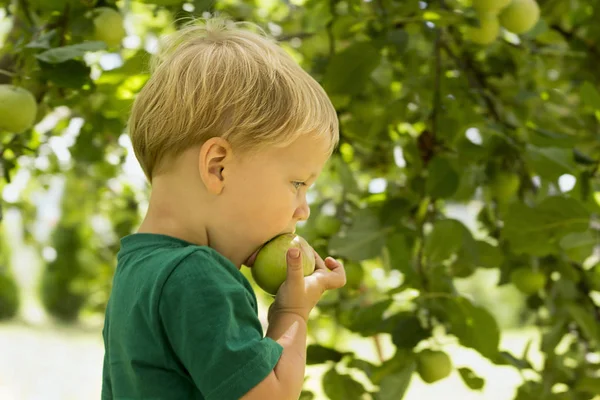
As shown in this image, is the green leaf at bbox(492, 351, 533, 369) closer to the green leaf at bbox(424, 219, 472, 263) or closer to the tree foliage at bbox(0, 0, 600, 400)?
the tree foliage at bbox(0, 0, 600, 400)

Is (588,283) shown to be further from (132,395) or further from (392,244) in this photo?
(132,395)

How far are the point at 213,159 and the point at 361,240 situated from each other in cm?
62

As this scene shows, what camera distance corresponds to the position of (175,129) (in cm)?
87

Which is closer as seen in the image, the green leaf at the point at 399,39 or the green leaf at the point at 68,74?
the green leaf at the point at 68,74

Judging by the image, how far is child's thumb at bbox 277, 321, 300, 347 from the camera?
0.80 m

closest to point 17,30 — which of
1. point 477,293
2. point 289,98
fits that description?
point 289,98

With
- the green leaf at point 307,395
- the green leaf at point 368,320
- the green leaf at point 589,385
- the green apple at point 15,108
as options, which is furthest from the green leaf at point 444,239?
the green apple at point 15,108

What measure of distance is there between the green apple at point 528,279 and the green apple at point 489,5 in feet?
1.85

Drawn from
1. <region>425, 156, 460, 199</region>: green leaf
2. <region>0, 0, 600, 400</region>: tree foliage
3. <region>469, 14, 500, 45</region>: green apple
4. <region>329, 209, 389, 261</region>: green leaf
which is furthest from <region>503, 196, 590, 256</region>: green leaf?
<region>469, 14, 500, 45</region>: green apple

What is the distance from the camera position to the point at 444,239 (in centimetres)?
142

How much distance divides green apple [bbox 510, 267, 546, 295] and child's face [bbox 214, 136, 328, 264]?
0.96 m

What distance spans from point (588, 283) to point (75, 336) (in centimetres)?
659

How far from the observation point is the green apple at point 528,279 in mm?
1699

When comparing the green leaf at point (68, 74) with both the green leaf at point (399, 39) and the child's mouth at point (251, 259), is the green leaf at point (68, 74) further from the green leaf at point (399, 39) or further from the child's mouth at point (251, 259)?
the green leaf at point (399, 39)
